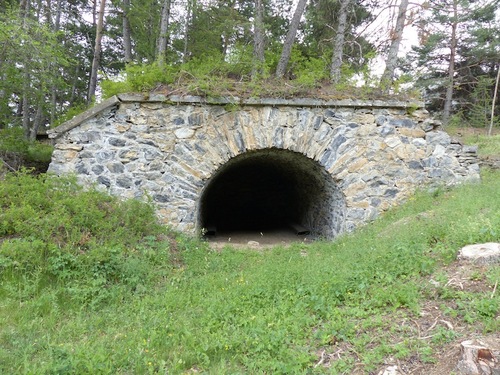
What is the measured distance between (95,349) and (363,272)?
2902 millimetres

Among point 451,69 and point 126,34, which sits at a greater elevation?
point 451,69

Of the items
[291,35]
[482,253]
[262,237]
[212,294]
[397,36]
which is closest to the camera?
[482,253]

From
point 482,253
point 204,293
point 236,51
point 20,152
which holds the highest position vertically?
point 236,51

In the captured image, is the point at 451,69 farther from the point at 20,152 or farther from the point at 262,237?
the point at 20,152

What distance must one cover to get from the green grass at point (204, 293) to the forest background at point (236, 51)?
2.77 metres

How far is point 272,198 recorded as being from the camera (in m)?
12.2

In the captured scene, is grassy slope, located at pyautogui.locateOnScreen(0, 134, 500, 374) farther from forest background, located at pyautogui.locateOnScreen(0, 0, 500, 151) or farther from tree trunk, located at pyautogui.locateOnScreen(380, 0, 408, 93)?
tree trunk, located at pyautogui.locateOnScreen(380, 0, 408, 93)

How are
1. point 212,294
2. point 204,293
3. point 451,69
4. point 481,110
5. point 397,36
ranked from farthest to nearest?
point 451,69 → point 481,110 → point 397,36 → point 204,293 → point 212,294

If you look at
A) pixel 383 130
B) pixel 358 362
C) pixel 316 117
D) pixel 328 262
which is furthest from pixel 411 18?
pixel 358 362

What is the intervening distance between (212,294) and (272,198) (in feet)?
27.0

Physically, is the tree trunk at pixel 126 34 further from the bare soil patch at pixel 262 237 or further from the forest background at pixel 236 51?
the bare soil patch at pixel 262 237

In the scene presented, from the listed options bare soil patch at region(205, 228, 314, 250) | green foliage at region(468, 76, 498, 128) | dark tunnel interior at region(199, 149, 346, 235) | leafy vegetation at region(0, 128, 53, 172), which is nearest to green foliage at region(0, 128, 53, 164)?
leafy vegetation at region(0, 128, 53, 172)

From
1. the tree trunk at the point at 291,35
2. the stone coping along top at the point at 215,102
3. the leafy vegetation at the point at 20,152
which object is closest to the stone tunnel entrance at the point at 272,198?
the stone coping along top at the point at 215,102

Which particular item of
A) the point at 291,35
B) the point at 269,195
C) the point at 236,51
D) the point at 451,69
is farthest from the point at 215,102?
the point at 451,69
